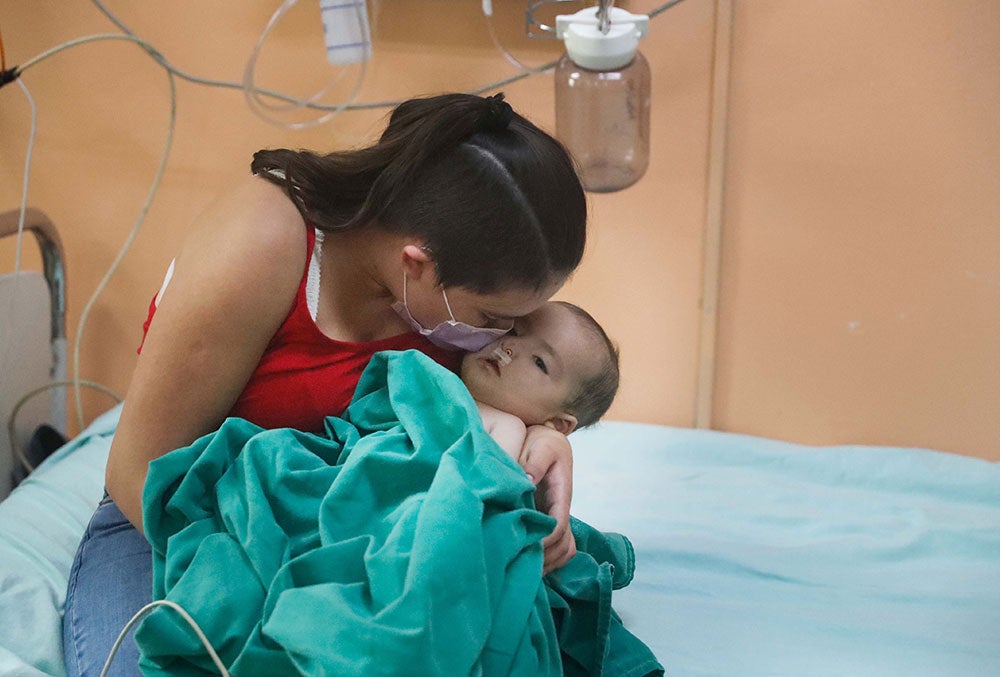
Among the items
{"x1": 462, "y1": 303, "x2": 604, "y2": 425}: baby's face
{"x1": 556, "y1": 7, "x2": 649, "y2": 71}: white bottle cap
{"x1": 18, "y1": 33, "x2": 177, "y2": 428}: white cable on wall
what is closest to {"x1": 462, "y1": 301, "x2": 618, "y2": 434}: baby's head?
{"x1": 462, "y1": 303, "x2": 604, "y2": 425}: baby's face

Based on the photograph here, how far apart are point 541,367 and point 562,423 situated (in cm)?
10

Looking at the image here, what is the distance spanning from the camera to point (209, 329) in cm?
113

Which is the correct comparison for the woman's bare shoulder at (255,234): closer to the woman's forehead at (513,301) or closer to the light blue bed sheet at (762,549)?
Result: the woman's forehead at (513,301)

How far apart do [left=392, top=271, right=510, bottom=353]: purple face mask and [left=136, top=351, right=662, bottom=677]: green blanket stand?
99 mm

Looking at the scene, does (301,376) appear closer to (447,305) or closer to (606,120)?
(447,305)

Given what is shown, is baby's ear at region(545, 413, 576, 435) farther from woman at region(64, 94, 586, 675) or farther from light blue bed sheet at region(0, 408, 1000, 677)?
light blue bed sheet at region(0, 408, 1000, 677)

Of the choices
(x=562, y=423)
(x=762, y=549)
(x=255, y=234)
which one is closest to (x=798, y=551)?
(x=762, y=549)

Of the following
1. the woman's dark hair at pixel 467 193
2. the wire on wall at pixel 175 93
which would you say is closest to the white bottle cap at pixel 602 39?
the wire on wall at pixel 175 93

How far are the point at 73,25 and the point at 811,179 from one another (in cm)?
157

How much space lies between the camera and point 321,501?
109 cm

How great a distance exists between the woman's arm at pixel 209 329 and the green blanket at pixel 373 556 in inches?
2.7

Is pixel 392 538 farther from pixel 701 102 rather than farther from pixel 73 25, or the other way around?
pixel 73 25

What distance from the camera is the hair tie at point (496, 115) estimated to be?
120 centimetres

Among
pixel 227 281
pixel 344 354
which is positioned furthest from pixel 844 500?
pixel 227 281
